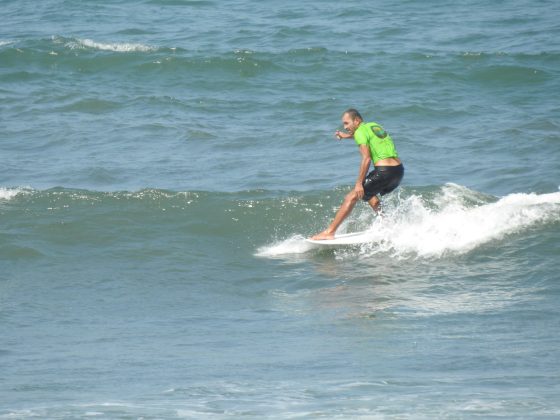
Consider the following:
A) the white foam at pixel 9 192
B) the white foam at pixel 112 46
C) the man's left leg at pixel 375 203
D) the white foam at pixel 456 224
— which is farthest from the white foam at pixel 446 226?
the white foam at pixel 112 46

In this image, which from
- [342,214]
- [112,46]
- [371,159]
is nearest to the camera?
[371,159]

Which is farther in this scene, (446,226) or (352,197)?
(446,226)

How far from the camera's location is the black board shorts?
10.8m

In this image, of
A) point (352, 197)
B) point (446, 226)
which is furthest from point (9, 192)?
point (446, 226)

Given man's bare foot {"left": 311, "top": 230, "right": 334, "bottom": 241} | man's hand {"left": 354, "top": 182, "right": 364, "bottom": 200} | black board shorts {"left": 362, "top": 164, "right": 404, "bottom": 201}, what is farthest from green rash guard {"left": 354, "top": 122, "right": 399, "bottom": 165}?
man's bare foot {"left": 311, "top": 230, "right": 334, "bottom": 241}

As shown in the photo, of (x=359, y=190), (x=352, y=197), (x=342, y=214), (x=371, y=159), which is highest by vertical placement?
(x=371, y=159)

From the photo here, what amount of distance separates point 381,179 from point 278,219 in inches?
85.7

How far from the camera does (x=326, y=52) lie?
2184cm

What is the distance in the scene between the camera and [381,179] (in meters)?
10.8

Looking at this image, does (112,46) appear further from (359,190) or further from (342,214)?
(359,190)

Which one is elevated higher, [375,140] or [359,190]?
[375,140]

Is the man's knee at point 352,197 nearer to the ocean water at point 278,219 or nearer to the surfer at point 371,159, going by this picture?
the surfer at point 371,159

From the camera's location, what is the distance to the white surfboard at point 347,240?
1102cm

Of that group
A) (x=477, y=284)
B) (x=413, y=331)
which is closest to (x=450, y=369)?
(x=413, y=331)
